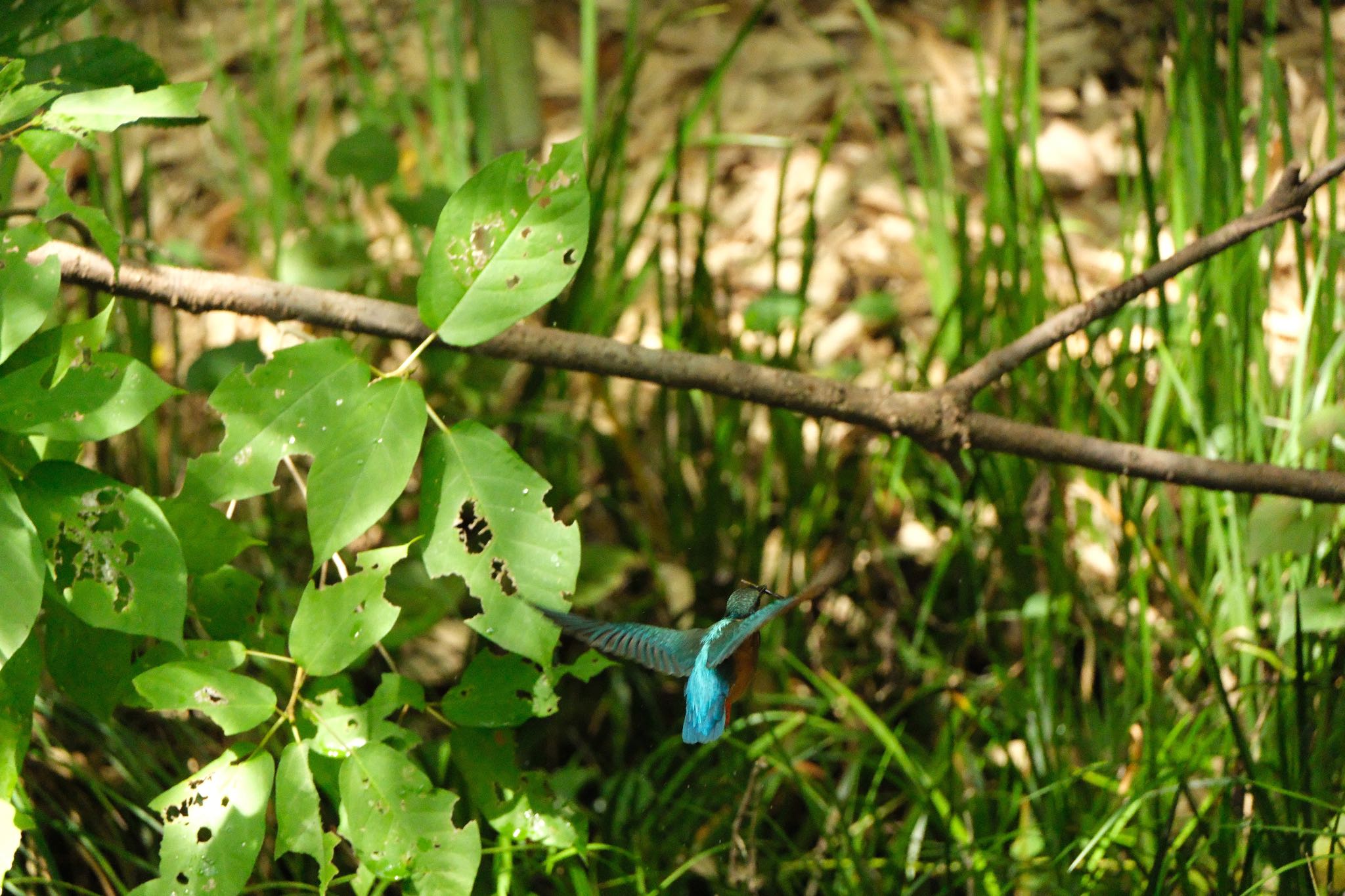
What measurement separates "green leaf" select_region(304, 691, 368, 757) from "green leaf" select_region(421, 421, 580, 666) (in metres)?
0.15

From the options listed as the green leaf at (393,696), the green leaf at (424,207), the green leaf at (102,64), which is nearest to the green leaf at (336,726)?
the green leaf at (393,696)

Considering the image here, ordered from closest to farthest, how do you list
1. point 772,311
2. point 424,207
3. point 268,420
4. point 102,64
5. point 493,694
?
point 268,420 < point 493,694 < point 102,64 < point 424,207 < point 772,311

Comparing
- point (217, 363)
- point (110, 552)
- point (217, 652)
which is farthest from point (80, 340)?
point (217, 363)

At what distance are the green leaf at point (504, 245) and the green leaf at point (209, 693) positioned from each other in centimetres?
32

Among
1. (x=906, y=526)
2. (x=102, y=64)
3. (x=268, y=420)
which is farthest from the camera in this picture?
(x=906, y=526)

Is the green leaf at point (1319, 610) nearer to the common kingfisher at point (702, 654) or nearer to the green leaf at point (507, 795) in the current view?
the common kingfisher at point (702, 654)

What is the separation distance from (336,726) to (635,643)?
0.85 feet

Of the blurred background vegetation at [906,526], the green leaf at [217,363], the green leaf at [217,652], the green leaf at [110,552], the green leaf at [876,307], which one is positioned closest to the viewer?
the green leaf at [110,552]

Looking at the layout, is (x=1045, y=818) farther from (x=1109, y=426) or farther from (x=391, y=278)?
(x=391, y=278)

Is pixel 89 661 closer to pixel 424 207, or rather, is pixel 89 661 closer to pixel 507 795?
pixel 507 795

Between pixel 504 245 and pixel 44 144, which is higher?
pixel 44 144

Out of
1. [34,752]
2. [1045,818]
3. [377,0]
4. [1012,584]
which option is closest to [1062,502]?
[1012,584]

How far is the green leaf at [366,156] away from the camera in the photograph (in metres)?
1.73

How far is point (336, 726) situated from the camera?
2.98ft
